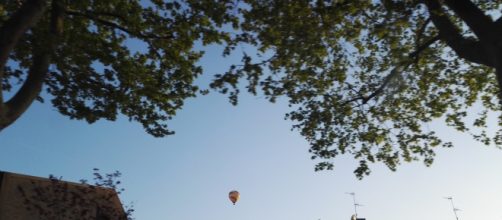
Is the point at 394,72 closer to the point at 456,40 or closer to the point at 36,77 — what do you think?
the point at 456,40

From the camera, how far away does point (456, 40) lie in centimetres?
1239

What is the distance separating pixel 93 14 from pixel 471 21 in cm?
1078

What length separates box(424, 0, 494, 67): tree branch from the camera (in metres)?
11.6

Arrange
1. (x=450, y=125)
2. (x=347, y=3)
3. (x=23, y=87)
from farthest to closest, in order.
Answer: (x=450, y=125), (x=347, y=3), (x=23, y=87)

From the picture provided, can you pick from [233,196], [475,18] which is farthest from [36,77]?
[233,196]

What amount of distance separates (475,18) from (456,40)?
2.69ft

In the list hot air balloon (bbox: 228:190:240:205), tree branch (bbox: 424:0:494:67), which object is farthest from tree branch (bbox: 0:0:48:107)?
hot air balloon (bbox: 228:190:240:205)

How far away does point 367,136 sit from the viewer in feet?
61.7

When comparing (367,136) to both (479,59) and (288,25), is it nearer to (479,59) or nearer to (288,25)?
(288,25)

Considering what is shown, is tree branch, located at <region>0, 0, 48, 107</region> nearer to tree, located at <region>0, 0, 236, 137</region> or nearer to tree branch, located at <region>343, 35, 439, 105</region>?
tree, located at <region>0, 0, 236, 137</region>

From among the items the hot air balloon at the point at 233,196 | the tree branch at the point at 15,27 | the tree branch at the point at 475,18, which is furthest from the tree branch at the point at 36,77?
the hot air balloon at the point at 233,196

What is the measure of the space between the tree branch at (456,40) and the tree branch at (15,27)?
985 cm

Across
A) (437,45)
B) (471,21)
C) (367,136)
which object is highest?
(437,45)

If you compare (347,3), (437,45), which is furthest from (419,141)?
(347,3)
